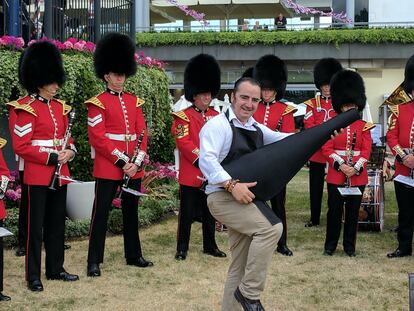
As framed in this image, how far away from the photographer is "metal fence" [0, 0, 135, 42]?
8734mm

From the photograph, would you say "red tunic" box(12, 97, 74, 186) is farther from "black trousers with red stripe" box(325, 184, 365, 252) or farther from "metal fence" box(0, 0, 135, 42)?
"metal fence" box(0, 0, 135, 42)

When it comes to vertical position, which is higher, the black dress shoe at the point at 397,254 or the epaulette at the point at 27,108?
the epaulette at the point at 27,108

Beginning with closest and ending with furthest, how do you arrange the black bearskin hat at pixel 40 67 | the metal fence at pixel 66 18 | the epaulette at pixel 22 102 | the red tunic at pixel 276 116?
the epaulette at pixel 22 102, the black bearskin hat at pixel 40 67, the red tunic at pixel 276 116, the metal fence at pixel 66 18

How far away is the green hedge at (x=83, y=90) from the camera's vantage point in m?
7.13

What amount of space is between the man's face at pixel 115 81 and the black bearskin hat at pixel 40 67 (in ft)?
1.50

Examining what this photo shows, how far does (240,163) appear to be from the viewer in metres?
4.24

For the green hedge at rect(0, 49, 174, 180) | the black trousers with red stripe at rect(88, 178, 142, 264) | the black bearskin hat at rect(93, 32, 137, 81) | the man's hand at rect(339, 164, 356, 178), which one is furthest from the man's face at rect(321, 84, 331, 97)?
the black trousers with red stripe at rect(88, 178, 142, 264)

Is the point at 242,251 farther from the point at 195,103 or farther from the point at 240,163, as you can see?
the point at 195,103

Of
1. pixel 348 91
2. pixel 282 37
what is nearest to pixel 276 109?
pixel 348 91

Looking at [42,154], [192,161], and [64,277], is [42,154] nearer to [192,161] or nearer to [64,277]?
[64,277]

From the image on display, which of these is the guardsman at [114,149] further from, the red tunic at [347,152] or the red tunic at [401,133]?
the red tunic at [401,133]

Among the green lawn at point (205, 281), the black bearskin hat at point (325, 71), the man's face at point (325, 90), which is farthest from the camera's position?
the black bearskin hat at point (325, 71)

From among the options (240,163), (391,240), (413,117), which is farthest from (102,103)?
(391,240)

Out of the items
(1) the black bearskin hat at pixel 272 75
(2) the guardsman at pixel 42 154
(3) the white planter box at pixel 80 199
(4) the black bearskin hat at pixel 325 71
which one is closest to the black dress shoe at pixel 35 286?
(2) the guardsman at pixel 42 154
